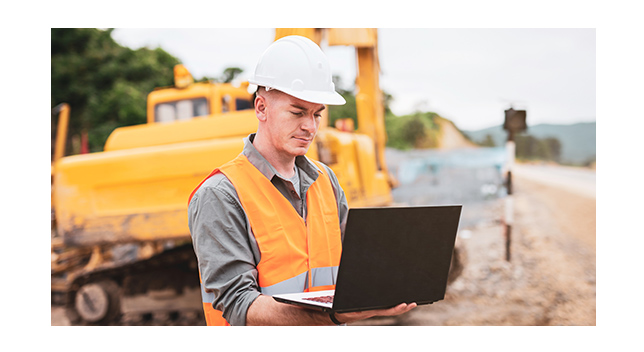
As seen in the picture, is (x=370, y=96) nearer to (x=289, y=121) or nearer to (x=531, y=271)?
(x=531, y=271)

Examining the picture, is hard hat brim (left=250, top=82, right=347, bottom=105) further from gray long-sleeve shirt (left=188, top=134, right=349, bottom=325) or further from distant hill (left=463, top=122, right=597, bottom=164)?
distant hill (left=463, top=122, right=597, bottom=164)

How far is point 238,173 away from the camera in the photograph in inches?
70.2

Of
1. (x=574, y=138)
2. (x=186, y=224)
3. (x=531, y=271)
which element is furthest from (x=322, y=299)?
(x=574, y=138)

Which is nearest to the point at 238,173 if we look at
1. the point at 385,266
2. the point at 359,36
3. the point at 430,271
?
the point at 385,266

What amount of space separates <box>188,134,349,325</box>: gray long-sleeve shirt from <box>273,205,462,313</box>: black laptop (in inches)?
4.3

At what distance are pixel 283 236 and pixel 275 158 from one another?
0.90ft

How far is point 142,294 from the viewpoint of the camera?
5.51 meters

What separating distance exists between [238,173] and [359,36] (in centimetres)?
444

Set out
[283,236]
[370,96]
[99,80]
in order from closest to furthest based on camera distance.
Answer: [283,236], [370,96], [99,80]

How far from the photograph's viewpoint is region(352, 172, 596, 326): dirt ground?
6.38m

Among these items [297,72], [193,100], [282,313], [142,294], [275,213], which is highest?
[193,100]

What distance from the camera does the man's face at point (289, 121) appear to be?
1824 mm

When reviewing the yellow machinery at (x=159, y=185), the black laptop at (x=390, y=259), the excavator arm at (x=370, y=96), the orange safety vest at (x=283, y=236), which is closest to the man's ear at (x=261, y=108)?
the orange safety vest at (x=283, y=236)
